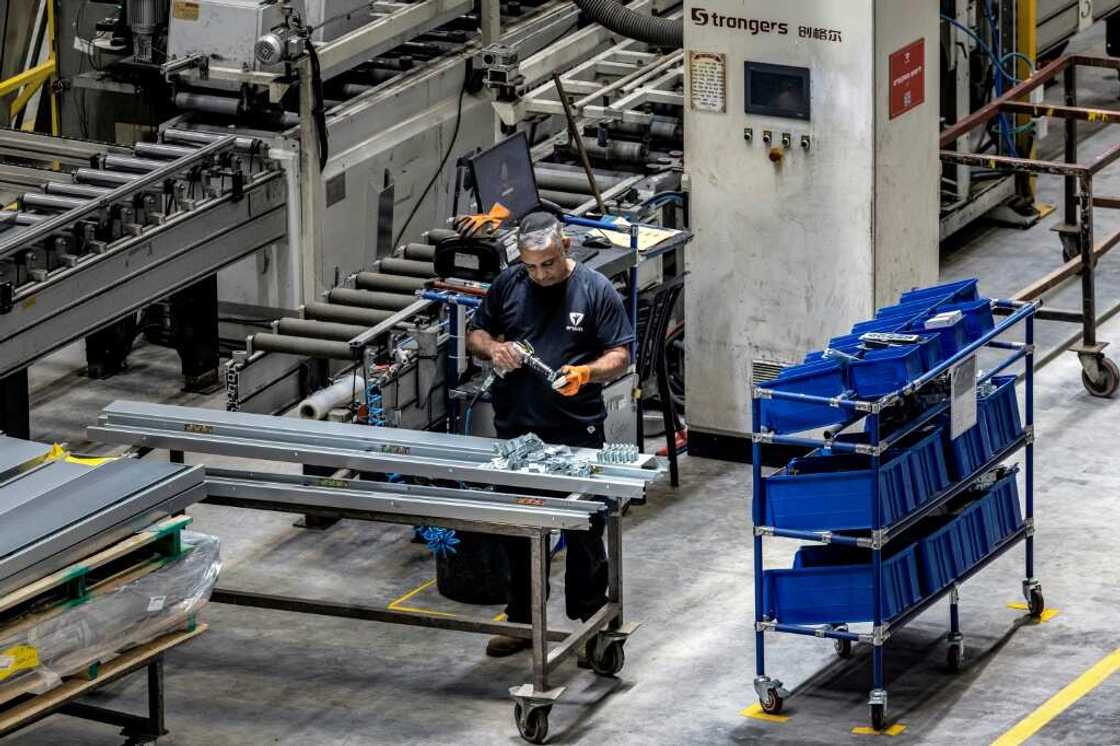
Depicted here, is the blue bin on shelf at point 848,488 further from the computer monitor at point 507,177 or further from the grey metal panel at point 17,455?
the grey metal panel at point 17,455

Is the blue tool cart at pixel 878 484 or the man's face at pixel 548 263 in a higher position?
the man's face at pixel 548 263

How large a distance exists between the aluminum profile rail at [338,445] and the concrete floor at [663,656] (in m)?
0.78

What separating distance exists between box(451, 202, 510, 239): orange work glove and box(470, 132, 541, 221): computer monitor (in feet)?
0.18

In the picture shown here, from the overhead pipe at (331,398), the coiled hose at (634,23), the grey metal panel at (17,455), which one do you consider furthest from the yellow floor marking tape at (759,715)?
the coiled hose at (634,23)

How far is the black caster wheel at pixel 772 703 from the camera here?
29.0ft

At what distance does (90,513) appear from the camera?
8.16 meters

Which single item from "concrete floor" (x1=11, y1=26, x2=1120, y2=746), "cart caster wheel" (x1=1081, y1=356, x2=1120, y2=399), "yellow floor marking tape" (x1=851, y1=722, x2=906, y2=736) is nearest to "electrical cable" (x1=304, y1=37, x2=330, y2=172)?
"concrete floor" (x1=11, y1=26, x2=1120, y2=746)

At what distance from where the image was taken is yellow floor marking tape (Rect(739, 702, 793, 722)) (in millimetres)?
8828

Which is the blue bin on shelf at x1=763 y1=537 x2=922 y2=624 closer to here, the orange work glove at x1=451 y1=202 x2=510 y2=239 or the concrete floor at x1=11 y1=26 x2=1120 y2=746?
the concrete floor at x1=11 y1=26 x2=1120 y2=746

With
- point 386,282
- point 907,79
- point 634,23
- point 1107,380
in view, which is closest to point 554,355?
point 386,282

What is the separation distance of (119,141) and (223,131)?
3.48ft

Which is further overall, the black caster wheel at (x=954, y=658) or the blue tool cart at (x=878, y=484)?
the black caster wheel at (x=954, y=658)

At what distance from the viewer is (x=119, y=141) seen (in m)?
13.5

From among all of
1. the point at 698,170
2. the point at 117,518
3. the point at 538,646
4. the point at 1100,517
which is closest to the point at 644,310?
the point at 698,170
